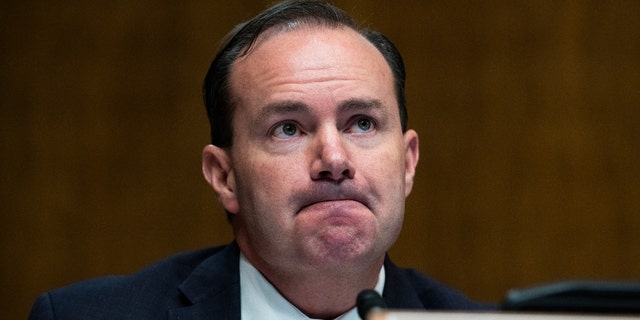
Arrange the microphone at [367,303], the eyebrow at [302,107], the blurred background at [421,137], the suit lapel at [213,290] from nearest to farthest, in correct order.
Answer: the microphone at [367,303]
the eyebrow at [302,107]
the suit lapel at [213,290]
the blurred background at [421,137]

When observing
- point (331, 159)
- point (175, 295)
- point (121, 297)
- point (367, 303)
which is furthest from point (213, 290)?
point (367, 303)

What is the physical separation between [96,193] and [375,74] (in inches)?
80.2

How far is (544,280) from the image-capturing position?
14.0ft

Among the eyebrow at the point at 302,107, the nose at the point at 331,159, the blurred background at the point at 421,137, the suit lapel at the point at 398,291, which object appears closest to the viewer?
the nose at the point at 331,159

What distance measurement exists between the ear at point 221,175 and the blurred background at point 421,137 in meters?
1.59

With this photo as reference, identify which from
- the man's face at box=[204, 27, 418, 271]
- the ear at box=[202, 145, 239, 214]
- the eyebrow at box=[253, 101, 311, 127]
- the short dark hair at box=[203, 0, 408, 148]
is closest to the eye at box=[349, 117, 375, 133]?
the man's face at box=[204, 27, 418, 271]

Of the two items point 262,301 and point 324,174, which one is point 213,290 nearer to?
point 262,301

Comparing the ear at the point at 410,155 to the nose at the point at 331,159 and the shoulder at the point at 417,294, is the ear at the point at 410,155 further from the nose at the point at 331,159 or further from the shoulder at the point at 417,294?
the nose at the point at 331,159

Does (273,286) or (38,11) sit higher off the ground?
A: (38,11)

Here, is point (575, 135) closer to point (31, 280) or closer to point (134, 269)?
point (134, 269)

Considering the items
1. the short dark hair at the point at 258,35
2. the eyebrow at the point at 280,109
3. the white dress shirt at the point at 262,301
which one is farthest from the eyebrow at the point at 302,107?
the white dress shirt at the point at 262,301

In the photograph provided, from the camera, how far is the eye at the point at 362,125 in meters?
2.43

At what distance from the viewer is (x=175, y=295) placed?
262cm

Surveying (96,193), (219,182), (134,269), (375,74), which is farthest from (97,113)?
(375,74)
